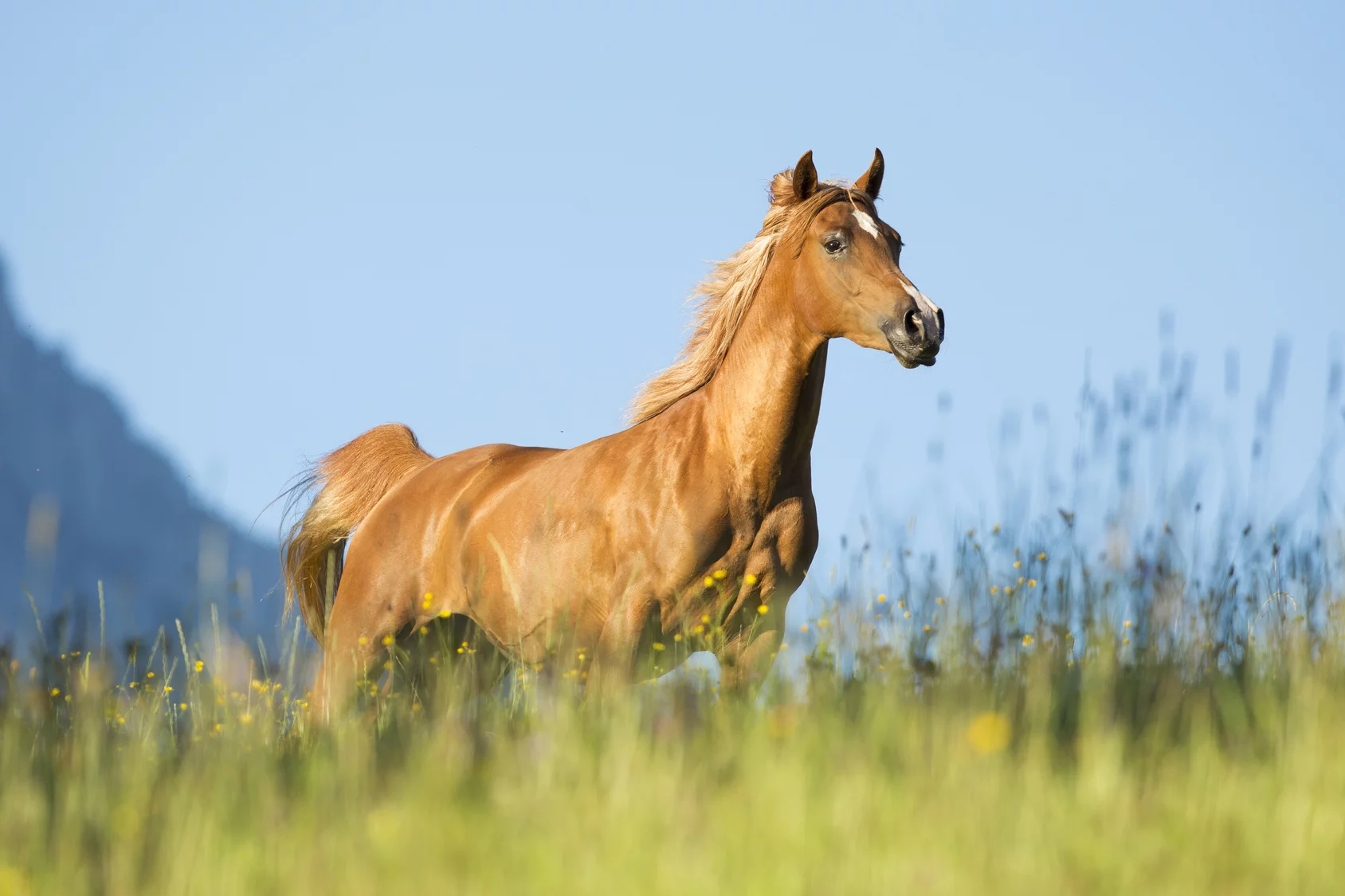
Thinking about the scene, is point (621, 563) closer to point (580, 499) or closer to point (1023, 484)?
point (580, 499)

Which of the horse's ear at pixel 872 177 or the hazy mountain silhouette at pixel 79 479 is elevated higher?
the hazy mountain silhouette at pixel 79 479

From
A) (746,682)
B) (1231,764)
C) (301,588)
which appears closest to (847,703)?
(746,682)

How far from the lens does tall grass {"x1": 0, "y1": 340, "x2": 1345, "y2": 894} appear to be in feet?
8.50

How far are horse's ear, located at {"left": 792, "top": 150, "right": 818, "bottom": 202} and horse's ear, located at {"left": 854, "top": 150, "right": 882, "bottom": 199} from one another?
0.38 metres

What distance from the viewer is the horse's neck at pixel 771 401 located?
543 cm

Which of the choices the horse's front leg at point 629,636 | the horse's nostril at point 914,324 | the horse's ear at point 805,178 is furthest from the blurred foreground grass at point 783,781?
the horse's ear at point 805,178

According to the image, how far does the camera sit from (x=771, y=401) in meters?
5.45

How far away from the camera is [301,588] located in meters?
7.68

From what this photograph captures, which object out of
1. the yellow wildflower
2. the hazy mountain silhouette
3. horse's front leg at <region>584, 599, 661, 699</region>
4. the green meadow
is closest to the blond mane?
horse's front leg at <region>584, 599, 661, 699</region>

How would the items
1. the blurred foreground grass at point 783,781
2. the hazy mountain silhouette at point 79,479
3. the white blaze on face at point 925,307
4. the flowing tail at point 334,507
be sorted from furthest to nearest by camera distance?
the hazy mountain silhouette at point 79,479
the flowing tail at point 334,507
the white blaze on face at point 925,307
the blurred foreground grass at point 783,781

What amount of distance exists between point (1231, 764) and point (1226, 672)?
1288 millimetres

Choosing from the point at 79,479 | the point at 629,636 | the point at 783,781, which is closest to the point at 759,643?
the point at 629,636

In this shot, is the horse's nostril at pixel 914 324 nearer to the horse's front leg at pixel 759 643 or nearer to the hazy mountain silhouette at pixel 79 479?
the horse's front leg at pixel 759 643

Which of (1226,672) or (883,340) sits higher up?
(883,340)
